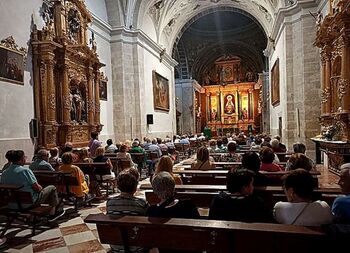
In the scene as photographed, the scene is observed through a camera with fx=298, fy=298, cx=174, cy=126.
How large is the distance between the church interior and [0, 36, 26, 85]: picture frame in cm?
3

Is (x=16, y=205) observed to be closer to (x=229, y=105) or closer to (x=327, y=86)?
(x=327, y=86)

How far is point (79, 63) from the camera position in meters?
9.62

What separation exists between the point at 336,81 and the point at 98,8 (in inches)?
359

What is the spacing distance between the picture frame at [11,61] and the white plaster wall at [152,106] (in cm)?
695

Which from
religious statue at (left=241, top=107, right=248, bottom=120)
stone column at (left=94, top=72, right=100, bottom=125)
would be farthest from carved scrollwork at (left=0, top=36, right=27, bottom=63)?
religious statue at (left=241, top=107, right=248, bottom=120)

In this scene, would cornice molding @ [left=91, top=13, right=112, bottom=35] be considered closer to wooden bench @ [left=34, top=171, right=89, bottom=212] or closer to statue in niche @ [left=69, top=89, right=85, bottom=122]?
statue in niche @ [left=69, top=89, right=85, bottom=122]

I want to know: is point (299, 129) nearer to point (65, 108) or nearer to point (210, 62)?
point (65, 108)

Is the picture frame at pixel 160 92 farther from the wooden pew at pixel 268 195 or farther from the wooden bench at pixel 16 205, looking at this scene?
the wooden pew at pixel 268 195

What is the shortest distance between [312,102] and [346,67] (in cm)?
301

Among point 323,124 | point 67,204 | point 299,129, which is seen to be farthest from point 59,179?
point 299,129

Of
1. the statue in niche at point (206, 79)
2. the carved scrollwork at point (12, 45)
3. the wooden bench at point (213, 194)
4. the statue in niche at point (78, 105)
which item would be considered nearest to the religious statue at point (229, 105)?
the statue in niche at point (206, 79)

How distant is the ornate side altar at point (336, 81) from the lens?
690 cm

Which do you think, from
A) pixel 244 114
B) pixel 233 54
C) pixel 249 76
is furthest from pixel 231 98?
pixel 233 54

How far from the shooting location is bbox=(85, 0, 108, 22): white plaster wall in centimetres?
1133
